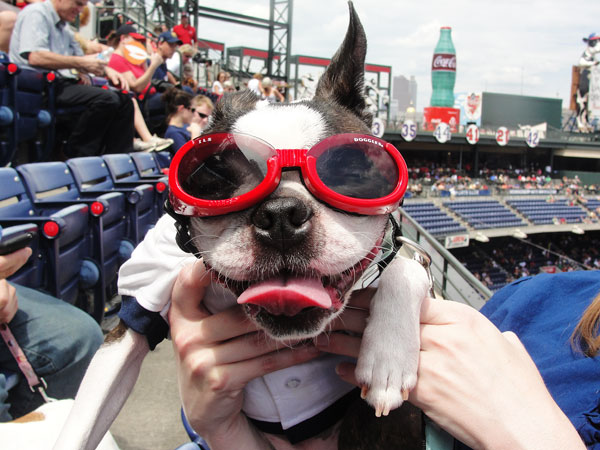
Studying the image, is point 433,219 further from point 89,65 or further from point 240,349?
point 240,349

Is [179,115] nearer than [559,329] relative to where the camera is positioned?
No

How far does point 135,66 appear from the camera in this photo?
5.98 metres

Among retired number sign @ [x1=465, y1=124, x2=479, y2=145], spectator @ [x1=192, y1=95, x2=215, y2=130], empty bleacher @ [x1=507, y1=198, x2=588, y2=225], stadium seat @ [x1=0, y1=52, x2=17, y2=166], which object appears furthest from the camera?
retired number sign @ [x1=465, y1=124, x2=479, y2=145]

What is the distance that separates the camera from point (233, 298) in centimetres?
125

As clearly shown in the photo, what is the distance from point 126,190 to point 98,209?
2.50 ft

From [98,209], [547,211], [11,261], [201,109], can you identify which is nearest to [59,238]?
[98,209]

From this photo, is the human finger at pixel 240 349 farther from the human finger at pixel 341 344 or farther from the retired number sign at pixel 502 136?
the retired number sign at pixel 502 136

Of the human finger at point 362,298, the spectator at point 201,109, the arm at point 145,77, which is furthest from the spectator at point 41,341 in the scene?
the arm at point 145,77

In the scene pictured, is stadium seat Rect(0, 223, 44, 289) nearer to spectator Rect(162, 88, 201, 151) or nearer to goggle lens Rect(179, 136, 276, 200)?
goggle lens Rect(179, 136, 276, 200)

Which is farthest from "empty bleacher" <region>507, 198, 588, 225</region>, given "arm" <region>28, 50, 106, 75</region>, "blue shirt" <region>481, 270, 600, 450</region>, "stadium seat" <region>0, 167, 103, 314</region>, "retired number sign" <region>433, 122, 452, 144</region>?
"stadium seat" <region>0, 167, 103, 314</region>

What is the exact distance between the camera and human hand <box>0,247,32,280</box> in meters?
1.54

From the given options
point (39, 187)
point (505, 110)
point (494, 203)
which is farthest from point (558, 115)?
point (39, 187)

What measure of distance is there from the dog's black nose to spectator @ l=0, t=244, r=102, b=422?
1067mm

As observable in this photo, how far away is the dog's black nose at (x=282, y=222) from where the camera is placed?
0.96 m
